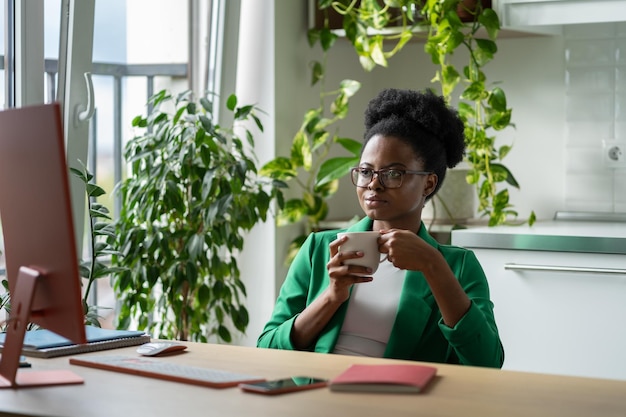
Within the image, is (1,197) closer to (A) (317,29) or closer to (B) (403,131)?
(B) (403,131)

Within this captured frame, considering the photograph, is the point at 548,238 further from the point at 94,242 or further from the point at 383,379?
the point at 383,379

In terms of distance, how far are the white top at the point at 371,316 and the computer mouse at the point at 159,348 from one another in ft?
1.20

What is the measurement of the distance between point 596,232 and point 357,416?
2005 mm

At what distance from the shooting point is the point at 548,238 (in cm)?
316

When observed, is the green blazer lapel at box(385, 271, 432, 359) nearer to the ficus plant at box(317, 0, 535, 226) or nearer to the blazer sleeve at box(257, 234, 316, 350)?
the blazer sleeve at box(257, 234, 316, 350)

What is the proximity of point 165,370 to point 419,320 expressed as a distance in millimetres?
627

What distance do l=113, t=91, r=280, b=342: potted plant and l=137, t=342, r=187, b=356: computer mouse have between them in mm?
1213

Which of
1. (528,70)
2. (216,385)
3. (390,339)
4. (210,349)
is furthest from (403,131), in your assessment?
(528,70)

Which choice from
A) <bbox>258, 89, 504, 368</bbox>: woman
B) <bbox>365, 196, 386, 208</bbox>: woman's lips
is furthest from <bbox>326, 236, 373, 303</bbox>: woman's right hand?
<bbox>365, 196, 386, 208</bbox>: woman's lips

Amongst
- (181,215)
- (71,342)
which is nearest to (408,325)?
(71,342)

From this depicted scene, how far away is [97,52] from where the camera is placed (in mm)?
3219

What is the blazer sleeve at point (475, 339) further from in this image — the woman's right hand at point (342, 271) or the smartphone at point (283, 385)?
the smartphone at point (283, 385)

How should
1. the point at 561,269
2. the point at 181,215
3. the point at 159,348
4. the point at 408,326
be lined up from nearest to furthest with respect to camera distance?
the point at 159,348, the point at 408,326, the point at 561,269, the point at 181,215

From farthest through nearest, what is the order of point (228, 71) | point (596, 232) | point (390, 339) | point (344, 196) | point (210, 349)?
1. point (344, 196)
2. point (228, 71)
3. point (596, 232)
4. point (390, 339)
5. point (210, 349)
